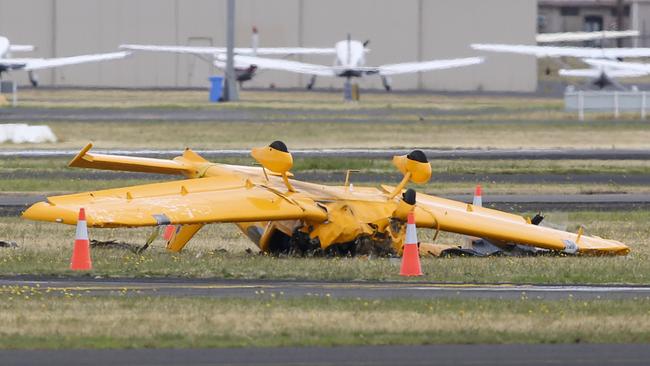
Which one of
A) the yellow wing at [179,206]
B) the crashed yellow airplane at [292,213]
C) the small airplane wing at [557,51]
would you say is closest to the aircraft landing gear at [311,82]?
the small airplane wing at [557,51]

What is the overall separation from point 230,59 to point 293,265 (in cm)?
4826

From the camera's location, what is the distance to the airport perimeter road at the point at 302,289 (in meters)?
14.6

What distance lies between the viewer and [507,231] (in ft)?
59.6

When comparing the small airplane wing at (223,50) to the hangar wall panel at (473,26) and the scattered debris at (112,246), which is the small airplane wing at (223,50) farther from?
the scattered debris at (112,246)

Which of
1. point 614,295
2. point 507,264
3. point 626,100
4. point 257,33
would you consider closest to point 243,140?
point 626,100

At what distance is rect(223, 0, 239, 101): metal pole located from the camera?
6119 centimetres

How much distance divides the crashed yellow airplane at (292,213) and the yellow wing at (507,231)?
0.5 inches

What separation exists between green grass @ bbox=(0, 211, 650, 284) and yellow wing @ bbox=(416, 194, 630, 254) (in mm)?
242

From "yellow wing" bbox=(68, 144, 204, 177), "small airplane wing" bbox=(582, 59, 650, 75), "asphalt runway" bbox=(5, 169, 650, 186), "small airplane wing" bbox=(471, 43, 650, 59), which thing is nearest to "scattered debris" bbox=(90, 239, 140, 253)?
"yellow wing" bbox=(68, 144, 204, 177)

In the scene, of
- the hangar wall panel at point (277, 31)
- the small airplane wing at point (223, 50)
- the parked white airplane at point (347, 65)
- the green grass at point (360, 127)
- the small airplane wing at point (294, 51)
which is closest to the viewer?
the green grass at point (360, 127)

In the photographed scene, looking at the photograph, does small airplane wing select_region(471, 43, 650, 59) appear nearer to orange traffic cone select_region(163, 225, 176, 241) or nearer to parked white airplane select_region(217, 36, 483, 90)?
parked white airplane select_region(217, 36, 483, 90)

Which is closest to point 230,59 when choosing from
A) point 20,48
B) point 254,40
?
point 254,40

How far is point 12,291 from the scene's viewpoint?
568 inches

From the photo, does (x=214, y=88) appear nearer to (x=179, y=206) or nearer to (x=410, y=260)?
(x=179, y=206)
